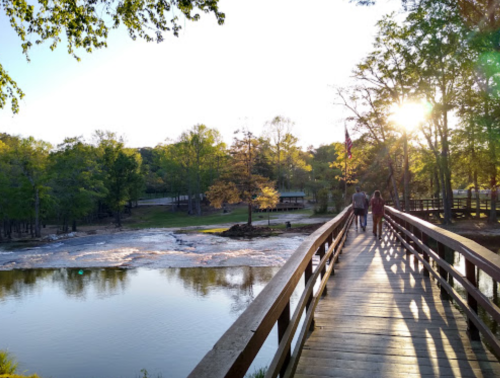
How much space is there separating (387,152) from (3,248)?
33.9m

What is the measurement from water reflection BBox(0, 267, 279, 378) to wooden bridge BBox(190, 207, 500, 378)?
4841mm

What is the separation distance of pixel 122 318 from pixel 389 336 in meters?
11.1

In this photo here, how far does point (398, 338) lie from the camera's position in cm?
435

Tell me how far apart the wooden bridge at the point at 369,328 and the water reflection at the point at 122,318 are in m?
4.84

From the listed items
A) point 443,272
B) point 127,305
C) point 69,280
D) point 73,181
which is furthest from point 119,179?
point 443,272

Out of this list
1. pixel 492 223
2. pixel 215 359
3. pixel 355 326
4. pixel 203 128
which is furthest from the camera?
pixel 203 128

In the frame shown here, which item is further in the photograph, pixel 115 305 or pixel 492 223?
pixel 492 223


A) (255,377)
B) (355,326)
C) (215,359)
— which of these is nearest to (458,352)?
(355,326)

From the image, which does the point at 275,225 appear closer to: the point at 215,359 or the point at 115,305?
the point at 115,305

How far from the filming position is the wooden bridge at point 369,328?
2121 mm

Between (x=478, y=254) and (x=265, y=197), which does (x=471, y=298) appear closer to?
(x=478, y=254)

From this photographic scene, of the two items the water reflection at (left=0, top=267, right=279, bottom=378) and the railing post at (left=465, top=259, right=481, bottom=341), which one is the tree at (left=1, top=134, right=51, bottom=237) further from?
the railing post at (left=465, top=259, right=481, bottom=341)

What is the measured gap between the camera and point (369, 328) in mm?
4664

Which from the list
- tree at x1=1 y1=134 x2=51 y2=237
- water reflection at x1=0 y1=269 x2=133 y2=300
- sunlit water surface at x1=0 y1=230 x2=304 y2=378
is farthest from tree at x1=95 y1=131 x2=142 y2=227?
water reflection at x1=0 y1=269 x2=133 y2=300
